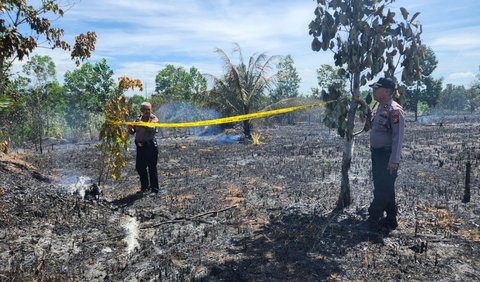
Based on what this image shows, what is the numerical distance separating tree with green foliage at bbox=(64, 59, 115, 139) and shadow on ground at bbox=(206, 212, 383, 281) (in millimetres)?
17687

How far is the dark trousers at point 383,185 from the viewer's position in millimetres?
4805

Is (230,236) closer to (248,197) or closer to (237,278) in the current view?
(237,278)

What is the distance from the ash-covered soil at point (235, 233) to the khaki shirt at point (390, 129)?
3.89 ft

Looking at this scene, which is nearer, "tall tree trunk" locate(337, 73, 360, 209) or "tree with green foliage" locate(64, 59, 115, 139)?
"tall tree trunk" locate(337, 73, 360, 209)

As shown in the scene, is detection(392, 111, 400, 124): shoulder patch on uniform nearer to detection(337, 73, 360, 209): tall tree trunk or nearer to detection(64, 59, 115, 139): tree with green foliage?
detection(337, 73, 360, 209): tall tree trunk

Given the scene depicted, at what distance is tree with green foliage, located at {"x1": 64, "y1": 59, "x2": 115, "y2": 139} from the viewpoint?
2591cm

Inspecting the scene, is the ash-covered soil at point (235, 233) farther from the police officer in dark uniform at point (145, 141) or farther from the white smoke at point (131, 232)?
the police officer in dark uniform at point (145, 141)

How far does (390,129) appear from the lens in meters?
4.72

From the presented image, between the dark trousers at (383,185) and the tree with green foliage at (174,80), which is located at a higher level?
the tree with green foliage at (174,80)

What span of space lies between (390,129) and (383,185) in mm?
775

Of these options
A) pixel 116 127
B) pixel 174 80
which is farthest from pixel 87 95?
pixel 116 127

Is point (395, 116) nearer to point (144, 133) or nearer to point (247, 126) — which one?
point (144, 133)

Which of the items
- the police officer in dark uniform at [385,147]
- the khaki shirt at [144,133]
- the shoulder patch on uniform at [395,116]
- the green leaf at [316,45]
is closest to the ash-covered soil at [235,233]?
the police officer in dark uniform at [385,147]

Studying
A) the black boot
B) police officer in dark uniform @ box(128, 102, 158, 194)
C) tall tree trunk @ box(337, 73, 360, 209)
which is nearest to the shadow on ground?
the black boot
